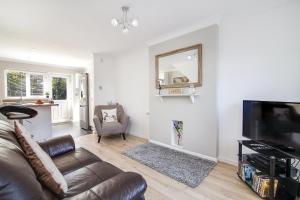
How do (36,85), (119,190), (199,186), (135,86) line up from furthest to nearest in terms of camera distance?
(36,85)
(135,86)
(199,186)
(119,190)

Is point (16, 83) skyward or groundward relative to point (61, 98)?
skyward

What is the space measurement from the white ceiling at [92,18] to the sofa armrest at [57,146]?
1.76 m

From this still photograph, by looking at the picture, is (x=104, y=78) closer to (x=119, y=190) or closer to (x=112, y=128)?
(x=112, y=128)

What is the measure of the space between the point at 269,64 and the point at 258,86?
0.33 meters

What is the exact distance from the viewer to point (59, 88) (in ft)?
21.1

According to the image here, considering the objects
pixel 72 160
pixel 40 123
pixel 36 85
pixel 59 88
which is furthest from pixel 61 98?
pixel 72 160

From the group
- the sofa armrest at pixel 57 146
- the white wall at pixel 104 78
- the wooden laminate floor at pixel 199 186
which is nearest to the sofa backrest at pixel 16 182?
the sofa armrest at pixel 57 146

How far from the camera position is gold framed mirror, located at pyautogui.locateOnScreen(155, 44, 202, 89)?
2854mm

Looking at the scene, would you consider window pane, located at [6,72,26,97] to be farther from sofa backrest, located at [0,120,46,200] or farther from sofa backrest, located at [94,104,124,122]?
sofa backrest, located at [0,120,46,200]

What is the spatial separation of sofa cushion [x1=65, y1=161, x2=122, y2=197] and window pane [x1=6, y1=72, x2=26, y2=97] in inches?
221

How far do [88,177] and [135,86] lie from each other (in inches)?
125

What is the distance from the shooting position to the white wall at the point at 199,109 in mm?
2674

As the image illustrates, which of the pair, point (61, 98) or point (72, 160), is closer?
point (72, 160)

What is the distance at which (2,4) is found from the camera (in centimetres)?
207
